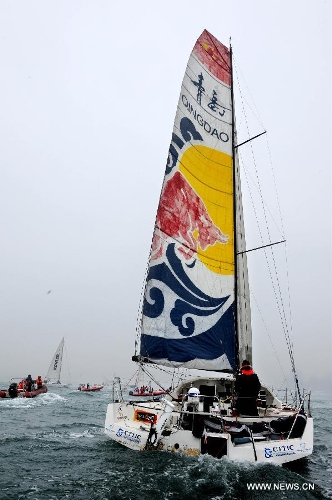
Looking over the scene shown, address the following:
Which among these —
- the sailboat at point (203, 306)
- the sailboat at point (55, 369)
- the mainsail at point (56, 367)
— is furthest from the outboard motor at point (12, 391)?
the mainsail at point (56, 367)

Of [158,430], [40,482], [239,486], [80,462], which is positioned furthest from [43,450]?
[239,486]

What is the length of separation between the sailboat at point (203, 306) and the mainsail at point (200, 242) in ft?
0.12

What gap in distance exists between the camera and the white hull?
8109mm

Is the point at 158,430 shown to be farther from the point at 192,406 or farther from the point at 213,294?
the point at 213,294

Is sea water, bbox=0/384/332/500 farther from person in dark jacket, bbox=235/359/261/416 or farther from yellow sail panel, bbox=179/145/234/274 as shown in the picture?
yellow sail panel, bbox=179/145/234/274

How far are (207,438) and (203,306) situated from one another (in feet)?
16.5

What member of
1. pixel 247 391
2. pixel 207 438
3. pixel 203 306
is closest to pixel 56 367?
pixel 203 306

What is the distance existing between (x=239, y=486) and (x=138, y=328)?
5608mm

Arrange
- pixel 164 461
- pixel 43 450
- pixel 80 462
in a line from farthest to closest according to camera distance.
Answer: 1. pixel 43 450
2. pixel 80 462
3. pixel 164 461

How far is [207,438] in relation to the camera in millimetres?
8312

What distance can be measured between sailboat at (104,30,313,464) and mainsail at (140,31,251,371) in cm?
4

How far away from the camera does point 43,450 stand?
1091 centimetres

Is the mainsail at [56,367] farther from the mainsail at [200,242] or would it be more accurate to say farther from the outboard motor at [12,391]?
the mainsail at [200,242]

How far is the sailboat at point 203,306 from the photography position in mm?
8812
